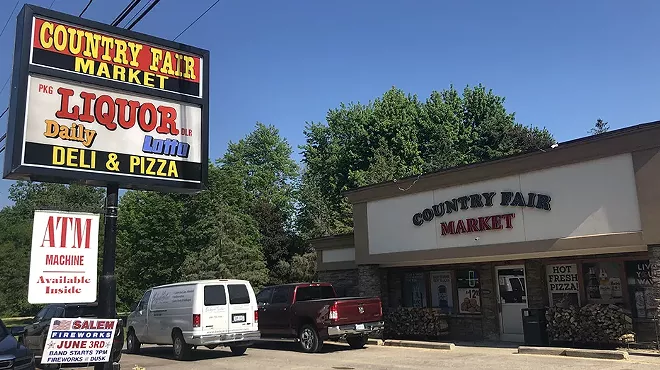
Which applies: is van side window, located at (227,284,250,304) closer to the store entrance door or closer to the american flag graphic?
the store entrance door

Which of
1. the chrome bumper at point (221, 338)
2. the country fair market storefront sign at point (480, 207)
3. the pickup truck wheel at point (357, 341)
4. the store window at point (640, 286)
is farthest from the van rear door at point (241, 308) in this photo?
the store window at point (640, 286)

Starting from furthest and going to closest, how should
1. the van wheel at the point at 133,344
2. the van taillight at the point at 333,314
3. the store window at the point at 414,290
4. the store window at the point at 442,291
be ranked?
the store window at the point at 414,290 < the store window at the point at 442,291 < the van wheel at the point at 133,344 < the van taillight at the point at 333,314

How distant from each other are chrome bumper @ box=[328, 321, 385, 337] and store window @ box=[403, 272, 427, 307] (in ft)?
12.0

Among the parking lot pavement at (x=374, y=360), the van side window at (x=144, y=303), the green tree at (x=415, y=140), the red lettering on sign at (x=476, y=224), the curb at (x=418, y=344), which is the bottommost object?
the parking lot pavement at (x=374, y=360)

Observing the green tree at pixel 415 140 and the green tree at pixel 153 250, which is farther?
the green tree at pixel 415 140

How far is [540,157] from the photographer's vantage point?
15.4 m

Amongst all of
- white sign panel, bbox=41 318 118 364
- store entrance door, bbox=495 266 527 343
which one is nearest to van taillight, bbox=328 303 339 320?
store entrance door, bbox=495 266 527 343

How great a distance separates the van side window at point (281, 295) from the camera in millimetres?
17789

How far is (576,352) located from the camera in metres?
13.6

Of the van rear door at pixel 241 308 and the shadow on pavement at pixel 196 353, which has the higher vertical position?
the van rear door at pixel 241 308

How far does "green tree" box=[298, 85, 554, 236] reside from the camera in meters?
44.0

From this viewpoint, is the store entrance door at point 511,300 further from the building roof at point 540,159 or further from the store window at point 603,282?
the building roof at point 540,159

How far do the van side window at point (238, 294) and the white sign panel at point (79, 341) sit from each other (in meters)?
8.45

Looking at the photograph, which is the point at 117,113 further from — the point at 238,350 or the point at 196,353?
the point at 196,353
